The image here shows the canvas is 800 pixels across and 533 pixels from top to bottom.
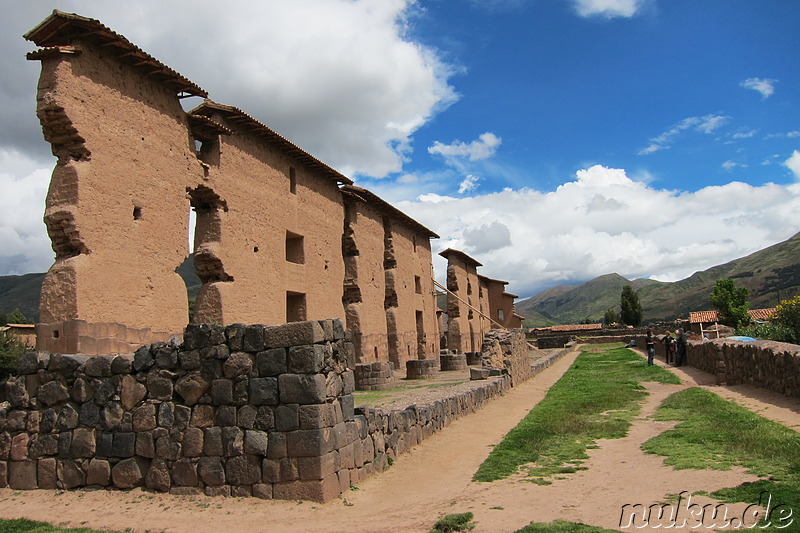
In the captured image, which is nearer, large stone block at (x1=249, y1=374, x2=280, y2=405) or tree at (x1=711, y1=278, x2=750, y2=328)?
large stone block at (x1=249, y1=374, x2=280, y2=405)

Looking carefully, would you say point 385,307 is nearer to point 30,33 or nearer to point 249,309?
point 249,309

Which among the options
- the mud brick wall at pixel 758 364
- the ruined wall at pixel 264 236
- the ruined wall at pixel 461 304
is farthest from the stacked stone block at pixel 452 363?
the mud brick wall at pixel 758 364

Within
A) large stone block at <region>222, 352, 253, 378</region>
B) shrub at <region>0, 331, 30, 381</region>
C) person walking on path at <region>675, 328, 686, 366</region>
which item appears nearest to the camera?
large stone block at <region>222, 352, 253, 378</region>

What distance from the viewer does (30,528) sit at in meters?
6.22

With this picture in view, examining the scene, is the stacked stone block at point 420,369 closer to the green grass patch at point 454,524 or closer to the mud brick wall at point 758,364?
the mud brick wall at point 758,364

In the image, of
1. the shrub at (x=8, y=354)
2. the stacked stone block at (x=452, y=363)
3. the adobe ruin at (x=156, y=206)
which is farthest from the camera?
the stacked stone block at (x=452, y=363)

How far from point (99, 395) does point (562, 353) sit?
3928 centimetres

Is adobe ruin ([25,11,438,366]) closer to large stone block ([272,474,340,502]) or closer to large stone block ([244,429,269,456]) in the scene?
large stone block ([244,429,269,456])

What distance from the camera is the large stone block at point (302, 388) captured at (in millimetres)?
6977

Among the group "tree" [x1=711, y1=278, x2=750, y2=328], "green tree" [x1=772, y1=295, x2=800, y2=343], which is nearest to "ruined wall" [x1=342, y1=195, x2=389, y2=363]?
"green tree" [x1=772, y1=295, x2=800, y2=343]

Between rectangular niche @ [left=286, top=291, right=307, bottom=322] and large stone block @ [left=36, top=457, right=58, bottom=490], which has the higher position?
rectangular niche @ [left=286, top=291, right=307, bottom=322]

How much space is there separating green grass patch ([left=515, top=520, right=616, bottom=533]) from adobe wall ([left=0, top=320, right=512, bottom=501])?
2.61 metres

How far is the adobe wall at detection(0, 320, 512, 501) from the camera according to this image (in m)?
7.01

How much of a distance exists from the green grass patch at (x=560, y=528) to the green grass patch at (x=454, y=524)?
1.99 ft
